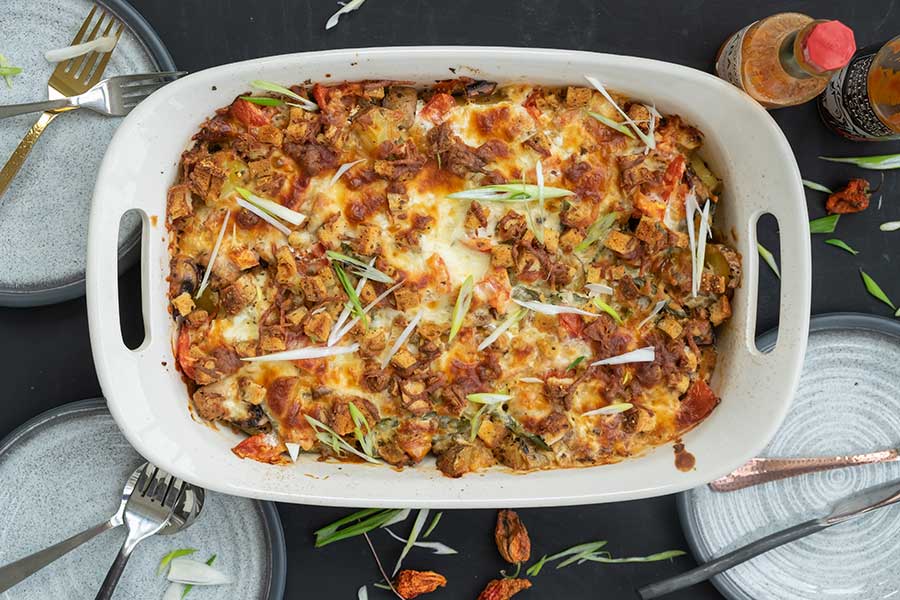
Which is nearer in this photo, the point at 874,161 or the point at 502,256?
the point at 502,256

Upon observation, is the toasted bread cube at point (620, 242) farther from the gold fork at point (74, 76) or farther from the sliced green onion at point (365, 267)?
the gold fork at point (74, 76)

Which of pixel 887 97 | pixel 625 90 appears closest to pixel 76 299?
pixel 625 90

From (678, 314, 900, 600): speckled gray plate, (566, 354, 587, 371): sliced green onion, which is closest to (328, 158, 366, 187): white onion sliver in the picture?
(566, 354, 587, 371): sliced green onion

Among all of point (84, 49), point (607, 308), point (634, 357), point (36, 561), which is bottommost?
point (36, 561)

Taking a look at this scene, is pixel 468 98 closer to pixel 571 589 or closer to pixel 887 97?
pixel 887 97

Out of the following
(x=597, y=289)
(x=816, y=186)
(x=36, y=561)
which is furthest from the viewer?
(x=816, y=186)

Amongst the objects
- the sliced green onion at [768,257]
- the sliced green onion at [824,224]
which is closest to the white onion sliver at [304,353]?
the sliced green onion at [768,257]

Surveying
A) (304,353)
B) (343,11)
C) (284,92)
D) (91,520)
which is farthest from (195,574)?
(343,11)

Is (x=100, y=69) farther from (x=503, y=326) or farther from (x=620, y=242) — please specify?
(x=620, y=242)
